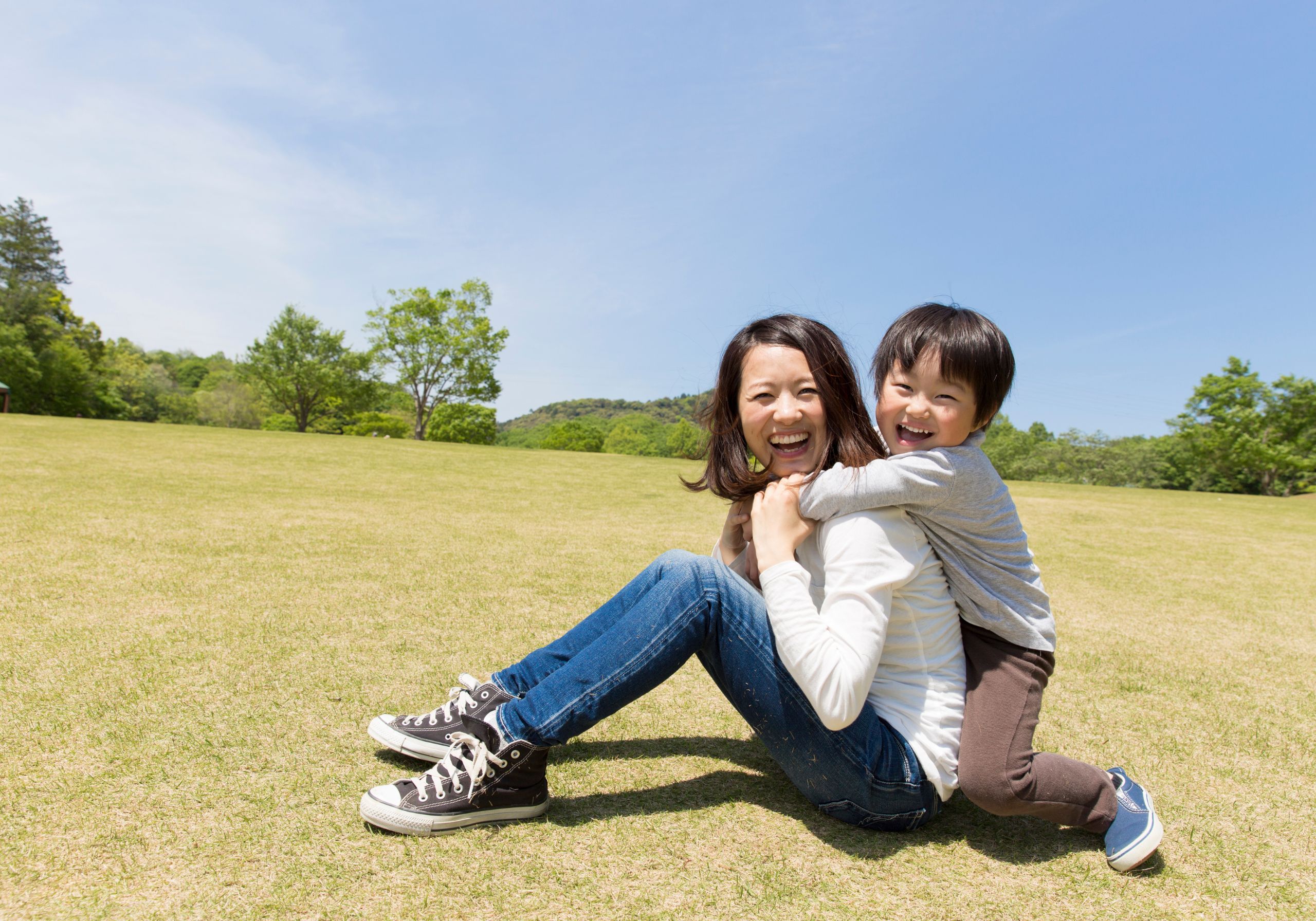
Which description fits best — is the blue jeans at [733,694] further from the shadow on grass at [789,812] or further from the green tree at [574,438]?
the green tree at [574,438]

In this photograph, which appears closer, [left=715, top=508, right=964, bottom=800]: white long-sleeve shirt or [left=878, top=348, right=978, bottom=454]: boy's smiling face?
[left=715, top=508, right=964, bottom=800]: white long-sleeve shirt

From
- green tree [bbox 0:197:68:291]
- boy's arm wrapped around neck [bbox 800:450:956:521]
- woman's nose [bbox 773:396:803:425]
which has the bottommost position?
boy's arm wrapped around neck [bbox 800:450:956:521]

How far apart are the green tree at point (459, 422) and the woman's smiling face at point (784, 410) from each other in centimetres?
4801

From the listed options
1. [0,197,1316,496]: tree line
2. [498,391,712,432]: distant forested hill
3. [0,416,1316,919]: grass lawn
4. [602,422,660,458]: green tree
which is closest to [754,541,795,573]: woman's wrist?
[0,416,1316,919]: grass lawn

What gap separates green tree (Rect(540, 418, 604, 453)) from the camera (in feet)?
215

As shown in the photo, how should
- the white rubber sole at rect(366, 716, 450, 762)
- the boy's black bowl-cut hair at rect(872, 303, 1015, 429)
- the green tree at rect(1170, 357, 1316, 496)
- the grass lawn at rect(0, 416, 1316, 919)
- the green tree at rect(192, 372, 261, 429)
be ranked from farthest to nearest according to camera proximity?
the green tree at rect(192, 372, 261, 429), the green tree at rect(1170, 357, 1316, 496), the white rubber sole at rect(366, 716, 450, 762), the boy's black bowl-cut hair at rect(872, 303, 1015, 429), the grass lawn at rect(0, 416, 1316, 919)

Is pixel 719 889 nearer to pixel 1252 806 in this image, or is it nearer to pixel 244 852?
pixel 244 852

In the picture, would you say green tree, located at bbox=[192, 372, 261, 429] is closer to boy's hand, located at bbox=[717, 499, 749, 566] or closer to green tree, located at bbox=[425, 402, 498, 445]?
green tree, located at bbox=[425, 402, 498, 445]

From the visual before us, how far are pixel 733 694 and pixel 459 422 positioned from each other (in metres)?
48.8

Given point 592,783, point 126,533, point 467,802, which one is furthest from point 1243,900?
point 126,533

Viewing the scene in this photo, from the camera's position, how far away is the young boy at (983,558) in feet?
6.40

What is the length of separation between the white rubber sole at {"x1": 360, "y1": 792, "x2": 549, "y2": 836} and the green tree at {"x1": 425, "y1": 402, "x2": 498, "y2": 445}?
158ft

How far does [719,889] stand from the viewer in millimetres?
1819

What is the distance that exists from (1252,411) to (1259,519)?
3598 cm
